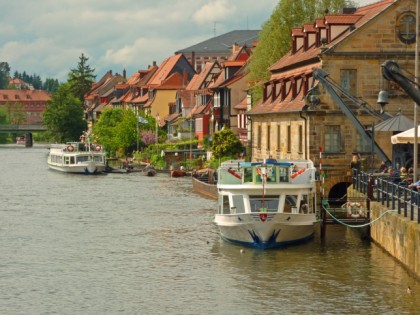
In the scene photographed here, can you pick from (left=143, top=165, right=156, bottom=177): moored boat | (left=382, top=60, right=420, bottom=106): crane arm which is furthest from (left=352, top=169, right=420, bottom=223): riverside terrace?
(left=143, top=165, right=156, bottom=177): moored boat

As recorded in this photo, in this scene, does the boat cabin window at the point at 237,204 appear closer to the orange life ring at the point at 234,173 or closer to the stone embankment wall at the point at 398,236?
the orange life ring at the point at 234,173

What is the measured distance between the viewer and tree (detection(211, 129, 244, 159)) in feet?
318

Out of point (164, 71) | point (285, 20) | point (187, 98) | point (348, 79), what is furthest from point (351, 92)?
point (164, 71)

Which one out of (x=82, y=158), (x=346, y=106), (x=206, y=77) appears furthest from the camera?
(x=206, y=77)

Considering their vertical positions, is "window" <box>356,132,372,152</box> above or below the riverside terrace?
above

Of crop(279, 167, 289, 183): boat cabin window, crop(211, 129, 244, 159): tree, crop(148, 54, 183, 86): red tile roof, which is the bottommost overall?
crop(279, 167, 289, 183): boat cabin window

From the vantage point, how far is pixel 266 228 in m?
45.3

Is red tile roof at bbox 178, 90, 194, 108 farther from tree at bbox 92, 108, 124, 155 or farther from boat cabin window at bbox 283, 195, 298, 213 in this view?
boat cabin window at bbox 283, 195, 298, 213

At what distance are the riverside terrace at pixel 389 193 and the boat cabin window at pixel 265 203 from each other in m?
4.54

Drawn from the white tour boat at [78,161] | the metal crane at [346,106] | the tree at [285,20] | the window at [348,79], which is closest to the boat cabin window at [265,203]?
the metal crane at [346,106]

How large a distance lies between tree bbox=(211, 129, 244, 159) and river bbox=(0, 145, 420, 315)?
32.1 metres

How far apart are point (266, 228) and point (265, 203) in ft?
4.65

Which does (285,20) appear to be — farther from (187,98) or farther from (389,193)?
(187,98)

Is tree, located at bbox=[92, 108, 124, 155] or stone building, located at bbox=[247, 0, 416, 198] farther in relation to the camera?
tree, located at bbox=[92, 108, 124, 155]
